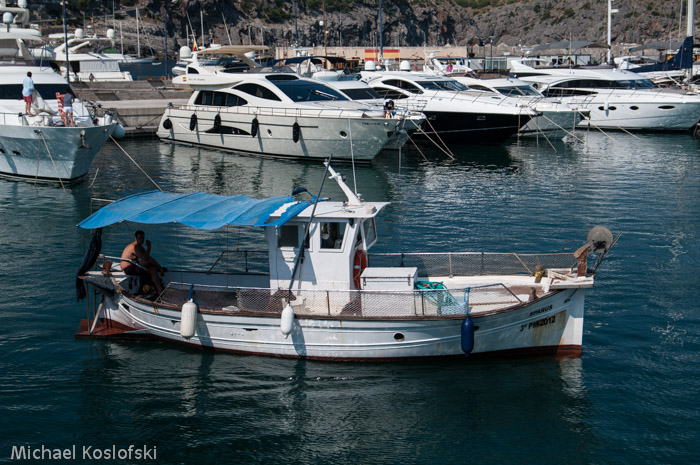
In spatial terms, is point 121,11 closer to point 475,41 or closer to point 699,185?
point 475,41

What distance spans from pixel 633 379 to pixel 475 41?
128m

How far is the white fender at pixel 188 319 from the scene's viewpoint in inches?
571

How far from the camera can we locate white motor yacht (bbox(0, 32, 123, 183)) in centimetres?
3081

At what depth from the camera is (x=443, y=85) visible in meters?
45.0

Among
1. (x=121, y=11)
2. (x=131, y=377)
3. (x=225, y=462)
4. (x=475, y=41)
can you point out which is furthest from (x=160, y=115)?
(x=475, y=41)

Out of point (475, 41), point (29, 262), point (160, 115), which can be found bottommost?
point (29, 262)

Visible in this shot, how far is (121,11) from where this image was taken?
104562 millimetres

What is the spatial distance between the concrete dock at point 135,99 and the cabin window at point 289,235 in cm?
2882

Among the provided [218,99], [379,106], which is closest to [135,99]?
[218,99]

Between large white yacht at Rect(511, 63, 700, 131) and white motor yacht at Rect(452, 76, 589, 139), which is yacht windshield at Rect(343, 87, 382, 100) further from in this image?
large white yacht at Rect(511, 63, 700, 131)

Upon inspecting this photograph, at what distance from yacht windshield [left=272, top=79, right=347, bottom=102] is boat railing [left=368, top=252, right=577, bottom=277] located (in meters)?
21.7

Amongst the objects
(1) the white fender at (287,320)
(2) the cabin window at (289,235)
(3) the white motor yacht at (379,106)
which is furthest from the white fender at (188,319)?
(3) the white motor yacht at (379,106)

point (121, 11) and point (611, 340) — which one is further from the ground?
point (121, 11)

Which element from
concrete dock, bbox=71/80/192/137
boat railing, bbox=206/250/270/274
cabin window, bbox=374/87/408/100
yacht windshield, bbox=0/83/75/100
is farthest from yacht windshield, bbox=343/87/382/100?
boat railing, bbox=206/250/270/274
